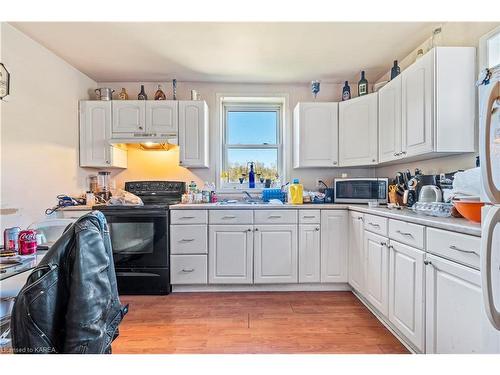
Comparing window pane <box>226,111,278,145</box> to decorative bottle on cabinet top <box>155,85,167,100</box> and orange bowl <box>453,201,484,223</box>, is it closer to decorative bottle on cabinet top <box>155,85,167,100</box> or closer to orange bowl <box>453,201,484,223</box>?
decorative bottle on cabinet top <box>155,85,167,100</box>

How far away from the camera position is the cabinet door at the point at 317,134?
3.15 m

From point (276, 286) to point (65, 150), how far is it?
2647 mm

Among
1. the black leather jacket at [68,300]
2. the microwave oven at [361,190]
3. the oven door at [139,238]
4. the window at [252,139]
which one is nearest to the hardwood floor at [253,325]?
the oven door at [139,238]

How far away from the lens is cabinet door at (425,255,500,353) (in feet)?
3.97

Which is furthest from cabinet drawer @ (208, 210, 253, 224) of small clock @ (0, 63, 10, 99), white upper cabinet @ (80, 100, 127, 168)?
small clock @ (0, 63, 10, 99)

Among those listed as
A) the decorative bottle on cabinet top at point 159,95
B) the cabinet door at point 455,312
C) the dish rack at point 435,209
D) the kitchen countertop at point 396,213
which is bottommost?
the cabinet door at point 455,312

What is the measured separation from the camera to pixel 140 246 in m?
2.76

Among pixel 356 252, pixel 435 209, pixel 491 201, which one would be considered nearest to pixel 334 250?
pixel 356 252

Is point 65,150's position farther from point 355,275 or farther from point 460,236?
point 460,236

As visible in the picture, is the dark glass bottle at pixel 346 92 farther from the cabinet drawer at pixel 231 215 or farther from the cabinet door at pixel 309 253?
the cabinet drawer at pixel 231 215

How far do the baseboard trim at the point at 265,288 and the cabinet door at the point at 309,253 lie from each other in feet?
0.33

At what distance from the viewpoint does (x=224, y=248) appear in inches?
109

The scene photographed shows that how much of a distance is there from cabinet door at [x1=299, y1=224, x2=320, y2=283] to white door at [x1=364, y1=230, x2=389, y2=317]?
0.53 meters

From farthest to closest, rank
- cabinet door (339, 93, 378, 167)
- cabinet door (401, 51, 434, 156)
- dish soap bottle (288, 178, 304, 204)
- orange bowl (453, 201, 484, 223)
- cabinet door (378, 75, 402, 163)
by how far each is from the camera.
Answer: dish soap bottle (288, 178, 304, 204), cabinet door (339, 93, 378, 167), cabinet door (378, 75, 402, 163), cabinet door (401, 51, 434, 156), orange bowl (453, 201, 484, 223)
